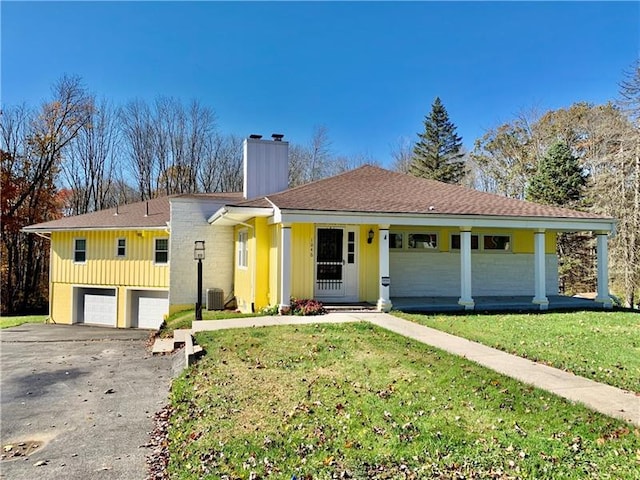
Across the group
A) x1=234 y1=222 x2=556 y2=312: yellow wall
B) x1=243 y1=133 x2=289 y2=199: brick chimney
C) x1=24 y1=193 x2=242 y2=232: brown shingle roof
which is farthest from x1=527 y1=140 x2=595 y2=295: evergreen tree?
x1=24 y1=193 x2=242 y2=232: brown shingle roof

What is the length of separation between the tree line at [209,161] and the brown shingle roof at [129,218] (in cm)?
967

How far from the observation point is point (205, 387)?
577 cm

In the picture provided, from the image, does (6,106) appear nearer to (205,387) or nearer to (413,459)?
(205,387)

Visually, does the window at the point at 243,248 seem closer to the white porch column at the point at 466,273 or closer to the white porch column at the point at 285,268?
the white porch column at the point at 285,268

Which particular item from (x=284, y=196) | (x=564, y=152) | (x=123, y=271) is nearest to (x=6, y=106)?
(x=123, y=271)

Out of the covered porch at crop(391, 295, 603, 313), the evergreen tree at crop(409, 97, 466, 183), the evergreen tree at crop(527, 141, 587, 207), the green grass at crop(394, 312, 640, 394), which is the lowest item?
the green grass at crop(394, 312, 640, 394)

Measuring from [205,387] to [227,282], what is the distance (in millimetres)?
9441

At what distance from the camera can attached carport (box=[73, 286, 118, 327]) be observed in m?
17.4

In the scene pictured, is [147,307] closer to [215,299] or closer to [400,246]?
[215,299]

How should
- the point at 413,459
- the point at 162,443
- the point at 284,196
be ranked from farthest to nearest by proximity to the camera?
1. the point at 284,196
2. the point at 162,443
3. the point at 413,459

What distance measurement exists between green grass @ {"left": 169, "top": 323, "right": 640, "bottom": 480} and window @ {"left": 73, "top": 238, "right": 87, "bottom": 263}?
46.0 ft

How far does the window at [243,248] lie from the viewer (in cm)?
1311

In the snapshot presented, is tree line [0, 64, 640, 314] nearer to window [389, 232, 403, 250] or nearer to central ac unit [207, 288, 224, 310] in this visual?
window [389, 232, 403, 250]

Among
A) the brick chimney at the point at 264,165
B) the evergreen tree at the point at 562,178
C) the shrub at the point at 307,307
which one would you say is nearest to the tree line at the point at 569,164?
the evergreen tree at the point at 562,178
